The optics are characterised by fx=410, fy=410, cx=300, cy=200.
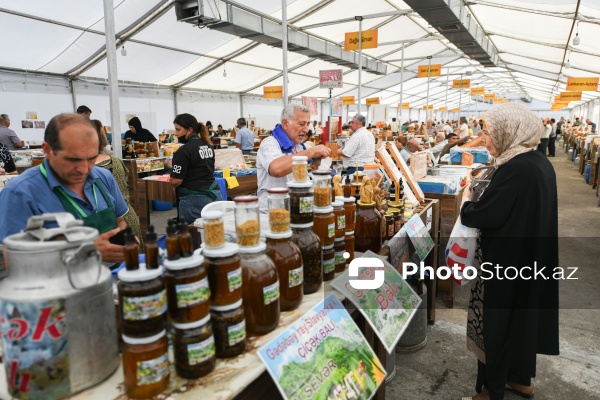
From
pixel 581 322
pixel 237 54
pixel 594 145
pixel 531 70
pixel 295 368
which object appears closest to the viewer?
pixel 295 368

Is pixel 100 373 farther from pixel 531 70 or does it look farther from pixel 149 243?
pixel 531 70

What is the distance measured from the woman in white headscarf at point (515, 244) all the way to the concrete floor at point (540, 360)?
55 centimetres

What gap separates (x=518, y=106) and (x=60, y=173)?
7.34 ft

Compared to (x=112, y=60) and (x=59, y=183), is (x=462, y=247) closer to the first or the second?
(x=59, y=183)

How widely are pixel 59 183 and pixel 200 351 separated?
1072 millimetres

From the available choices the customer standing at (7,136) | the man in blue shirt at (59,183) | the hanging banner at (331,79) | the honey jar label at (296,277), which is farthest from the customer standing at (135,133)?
the honey jar label at (296,277)

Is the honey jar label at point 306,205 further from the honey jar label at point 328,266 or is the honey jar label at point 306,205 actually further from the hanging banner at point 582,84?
the hanging banner at point 582,84

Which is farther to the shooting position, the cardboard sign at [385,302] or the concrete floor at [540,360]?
the concrete floor at [540,360]

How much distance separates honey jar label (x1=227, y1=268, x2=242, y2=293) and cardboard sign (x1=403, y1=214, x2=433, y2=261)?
154 centimetres

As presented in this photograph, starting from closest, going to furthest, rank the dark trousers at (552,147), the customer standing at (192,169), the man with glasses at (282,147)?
the man with glasses at (282,147) → the customer standing at (192,169) → the dark trousers at (552,147)

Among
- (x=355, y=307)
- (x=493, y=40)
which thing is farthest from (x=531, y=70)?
(x=355, y=307)

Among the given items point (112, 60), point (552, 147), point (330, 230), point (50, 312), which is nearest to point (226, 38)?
point (112, 60)

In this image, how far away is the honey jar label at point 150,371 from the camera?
3.16ft

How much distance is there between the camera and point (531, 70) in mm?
19859
